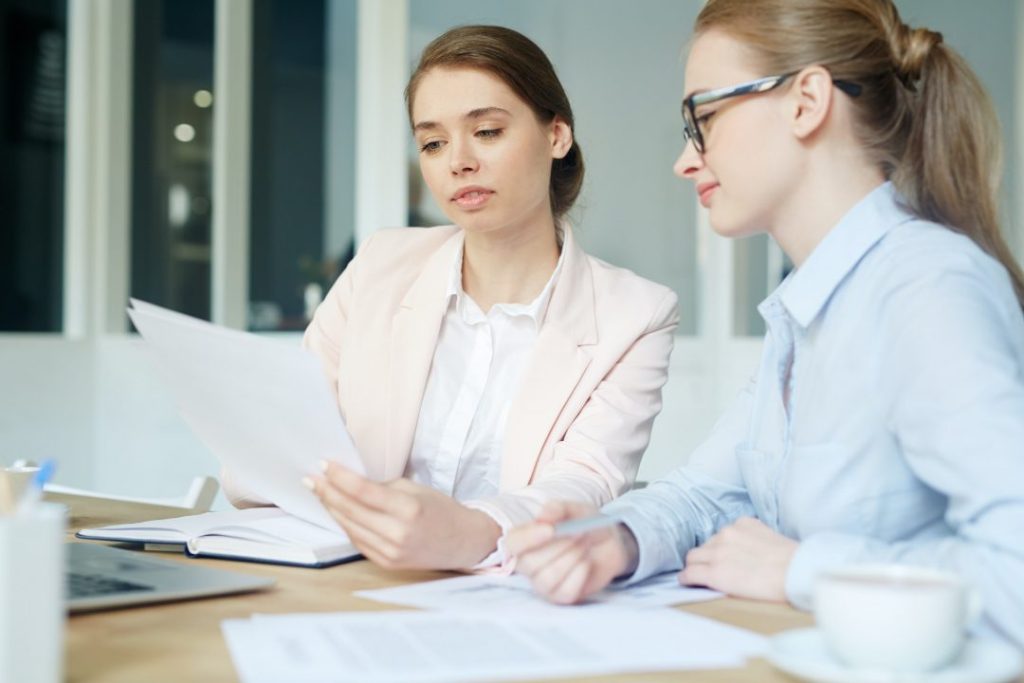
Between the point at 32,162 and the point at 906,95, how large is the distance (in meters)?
4.22

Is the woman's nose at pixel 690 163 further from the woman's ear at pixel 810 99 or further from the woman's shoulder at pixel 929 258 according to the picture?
the woman's shoulder at pixel 929 258

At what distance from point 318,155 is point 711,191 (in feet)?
13.8

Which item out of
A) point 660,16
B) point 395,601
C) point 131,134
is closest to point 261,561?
point 395,601

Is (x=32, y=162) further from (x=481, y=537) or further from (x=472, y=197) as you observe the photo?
(x=481, y=537)

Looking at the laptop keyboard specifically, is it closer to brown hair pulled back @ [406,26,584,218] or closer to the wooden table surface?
the wooden table surface

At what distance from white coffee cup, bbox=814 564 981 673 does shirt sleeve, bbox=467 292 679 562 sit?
0.69 metres

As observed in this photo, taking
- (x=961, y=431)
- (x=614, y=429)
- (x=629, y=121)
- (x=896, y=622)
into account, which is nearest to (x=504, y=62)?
(x=614, y=429)

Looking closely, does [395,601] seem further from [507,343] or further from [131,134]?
[131,134]

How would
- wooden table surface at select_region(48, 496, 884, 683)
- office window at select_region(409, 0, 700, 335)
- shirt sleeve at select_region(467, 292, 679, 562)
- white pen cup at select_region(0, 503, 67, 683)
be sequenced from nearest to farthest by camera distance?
white pen cup at select_region(0, 503, 67, 683) < wooden table surface at select_region(48, 496, 884, 683) < shirt sleeve at select_region(467, 292, 679, 562) < office window at select_region(409, 0, 700, 335)

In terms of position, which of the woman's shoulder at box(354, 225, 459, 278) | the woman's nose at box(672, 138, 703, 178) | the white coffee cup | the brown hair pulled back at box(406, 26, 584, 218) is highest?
the brown hair pulled back at box(406, 26, 584, 218)

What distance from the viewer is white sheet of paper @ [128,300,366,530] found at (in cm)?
117

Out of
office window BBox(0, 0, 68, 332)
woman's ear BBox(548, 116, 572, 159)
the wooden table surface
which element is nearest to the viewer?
the wooden table surface

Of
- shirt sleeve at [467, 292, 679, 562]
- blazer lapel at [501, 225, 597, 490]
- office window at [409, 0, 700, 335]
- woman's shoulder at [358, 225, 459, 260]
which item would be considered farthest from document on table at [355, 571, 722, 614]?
office window at [409, 0, 700, 335]

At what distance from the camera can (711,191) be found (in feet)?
4.38
